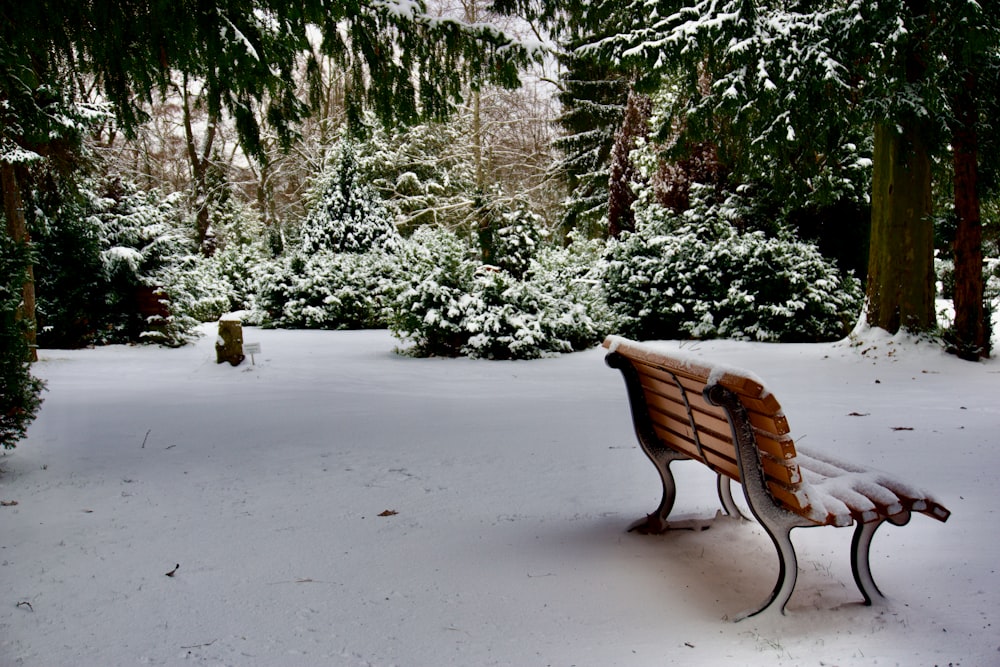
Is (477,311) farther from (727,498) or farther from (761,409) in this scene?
(761,409)

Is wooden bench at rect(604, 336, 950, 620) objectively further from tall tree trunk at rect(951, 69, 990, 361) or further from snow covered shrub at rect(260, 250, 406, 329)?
snow covered shrub at rect(260, 250, 406, 329)

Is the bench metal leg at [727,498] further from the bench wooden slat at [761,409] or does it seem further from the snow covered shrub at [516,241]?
the snow covered shrub at [516,241]

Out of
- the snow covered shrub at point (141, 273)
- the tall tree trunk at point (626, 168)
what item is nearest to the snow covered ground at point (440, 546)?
the snow covered shrub at point (141, 273)

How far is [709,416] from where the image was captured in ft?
9.84

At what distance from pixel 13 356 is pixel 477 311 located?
6.74 meters

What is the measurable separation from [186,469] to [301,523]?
143cm

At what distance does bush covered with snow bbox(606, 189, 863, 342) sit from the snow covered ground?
5.60 meters

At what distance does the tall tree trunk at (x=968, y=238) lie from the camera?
360 inches

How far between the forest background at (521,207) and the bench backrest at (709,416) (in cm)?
323

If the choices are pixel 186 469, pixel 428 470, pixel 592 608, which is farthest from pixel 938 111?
pixel 186 469

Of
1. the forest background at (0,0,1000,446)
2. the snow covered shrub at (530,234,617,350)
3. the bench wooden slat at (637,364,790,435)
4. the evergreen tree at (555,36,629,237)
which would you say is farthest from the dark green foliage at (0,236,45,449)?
the evergreen tree at (555,36,629,237)

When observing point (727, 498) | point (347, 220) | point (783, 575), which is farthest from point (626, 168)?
point (783, 575)

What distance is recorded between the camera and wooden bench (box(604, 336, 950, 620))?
256cm

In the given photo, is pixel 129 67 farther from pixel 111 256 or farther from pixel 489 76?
pixel 111 256
